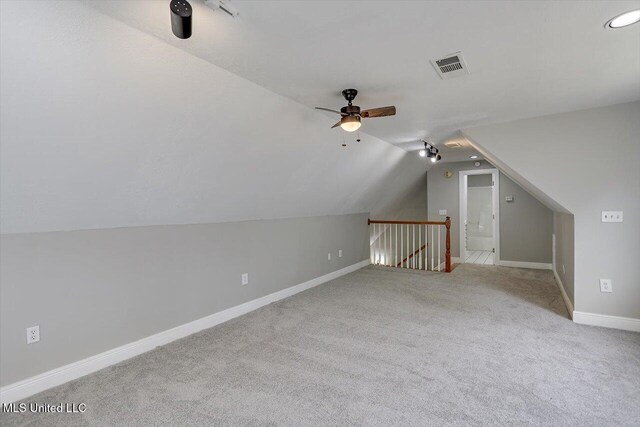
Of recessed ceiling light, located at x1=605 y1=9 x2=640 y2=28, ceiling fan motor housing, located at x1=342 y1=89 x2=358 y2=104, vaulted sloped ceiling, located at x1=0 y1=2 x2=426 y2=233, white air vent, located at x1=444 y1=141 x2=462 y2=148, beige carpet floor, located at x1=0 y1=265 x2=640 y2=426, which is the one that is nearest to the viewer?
vaulted sloped ceiling, located at x1=0 y1=2 x2=426 y2=233

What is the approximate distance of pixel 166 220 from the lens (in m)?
3.16

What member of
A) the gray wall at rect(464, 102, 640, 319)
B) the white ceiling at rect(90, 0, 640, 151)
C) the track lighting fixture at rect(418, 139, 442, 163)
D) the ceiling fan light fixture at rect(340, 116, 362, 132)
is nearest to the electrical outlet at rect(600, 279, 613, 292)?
the gray wall at rect(464, 102, 640, 319)

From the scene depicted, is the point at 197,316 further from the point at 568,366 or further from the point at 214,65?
the point at 568,366

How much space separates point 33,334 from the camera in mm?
2354

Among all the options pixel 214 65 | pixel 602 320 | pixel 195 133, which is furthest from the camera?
pixel 602 320

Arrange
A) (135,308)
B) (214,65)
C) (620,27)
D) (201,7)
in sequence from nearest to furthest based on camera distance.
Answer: (201,7)
(620,27)
(214,65)
(135,308)

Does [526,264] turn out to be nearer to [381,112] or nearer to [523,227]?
[523,227]

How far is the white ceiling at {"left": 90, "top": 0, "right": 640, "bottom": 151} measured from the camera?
172 cm

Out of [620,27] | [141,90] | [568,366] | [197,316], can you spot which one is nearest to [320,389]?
[197,316]

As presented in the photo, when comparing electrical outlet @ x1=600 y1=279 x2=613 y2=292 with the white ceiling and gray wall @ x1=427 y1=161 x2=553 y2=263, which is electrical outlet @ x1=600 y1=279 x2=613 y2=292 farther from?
gray wall @ x1=427 y1=161 x2=553 y2=263

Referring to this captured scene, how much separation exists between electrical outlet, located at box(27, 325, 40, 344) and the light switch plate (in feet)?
17.2

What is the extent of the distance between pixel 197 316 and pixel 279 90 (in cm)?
247

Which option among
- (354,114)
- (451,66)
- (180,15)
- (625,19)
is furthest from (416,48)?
(180,15)

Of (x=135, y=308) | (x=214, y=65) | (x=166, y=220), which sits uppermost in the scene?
(x=214, y=65)
